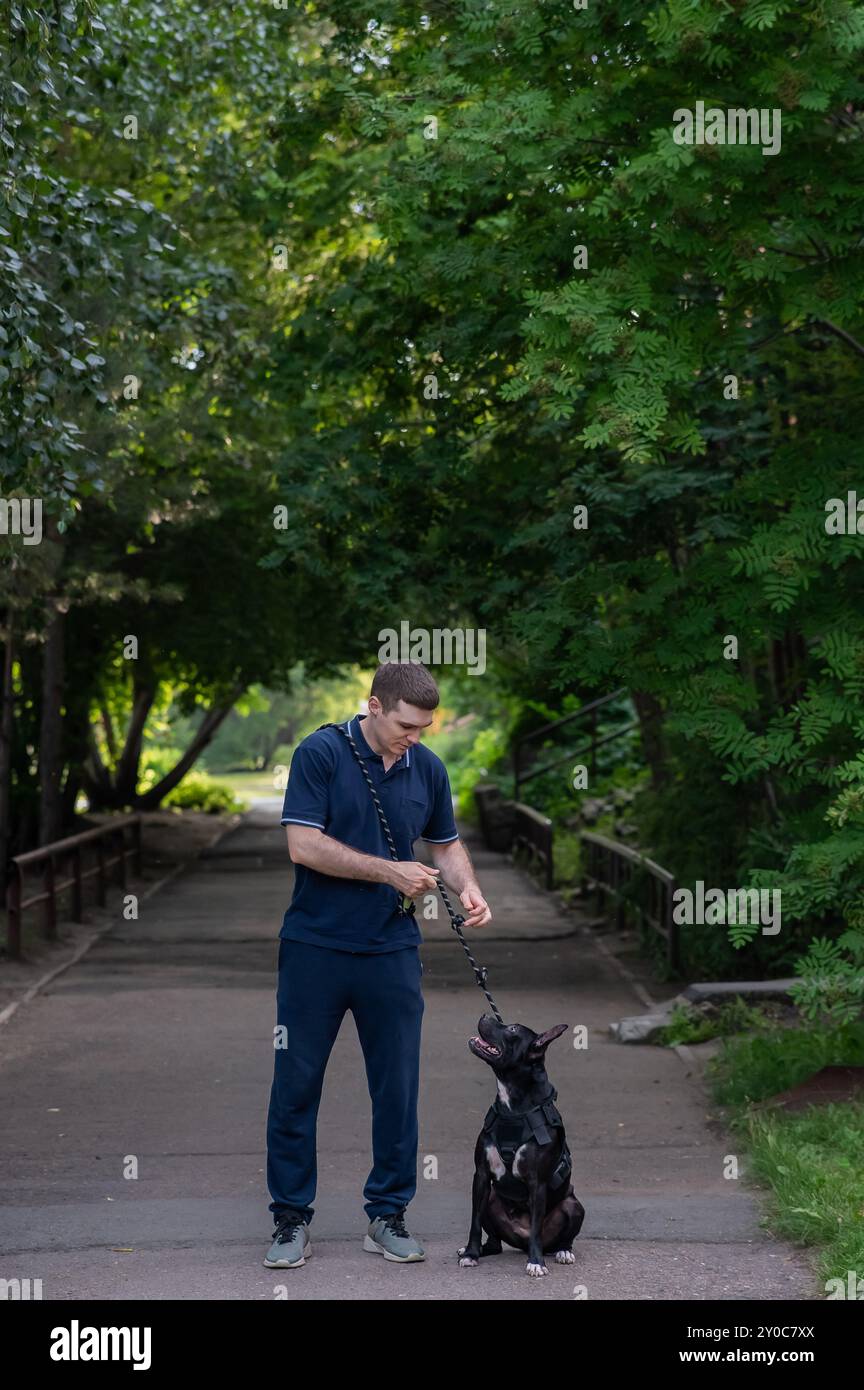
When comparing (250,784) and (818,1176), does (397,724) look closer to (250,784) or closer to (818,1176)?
(818,1176)

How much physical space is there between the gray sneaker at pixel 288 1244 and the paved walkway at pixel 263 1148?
5 centimetres

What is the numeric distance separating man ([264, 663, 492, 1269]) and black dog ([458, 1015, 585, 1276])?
267 mm

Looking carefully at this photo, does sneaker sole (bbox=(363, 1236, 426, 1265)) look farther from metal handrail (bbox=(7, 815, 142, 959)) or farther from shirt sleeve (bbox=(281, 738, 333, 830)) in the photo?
metal handrail (bbox=(7, 815, 142, 959))

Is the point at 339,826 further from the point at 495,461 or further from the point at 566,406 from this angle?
the point at 495,461

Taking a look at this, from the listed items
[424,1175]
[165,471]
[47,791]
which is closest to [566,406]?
[424,1175]

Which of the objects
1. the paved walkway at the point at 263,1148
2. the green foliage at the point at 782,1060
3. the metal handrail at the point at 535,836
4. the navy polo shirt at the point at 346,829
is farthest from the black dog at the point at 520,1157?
the metal handrail at the point at 535,836

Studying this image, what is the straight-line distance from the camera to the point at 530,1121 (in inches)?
220

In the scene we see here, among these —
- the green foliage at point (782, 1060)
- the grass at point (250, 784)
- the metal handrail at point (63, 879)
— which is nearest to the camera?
the green foliage at point (782, 1060)

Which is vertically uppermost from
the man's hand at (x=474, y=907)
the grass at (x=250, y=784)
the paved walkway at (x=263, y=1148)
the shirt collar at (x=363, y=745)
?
the shirt collar at (x=363, y=745)

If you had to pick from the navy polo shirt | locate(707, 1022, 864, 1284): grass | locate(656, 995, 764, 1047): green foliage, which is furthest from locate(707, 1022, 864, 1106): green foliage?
the navy polo shirt

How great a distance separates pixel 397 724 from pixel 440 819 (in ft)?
1.69

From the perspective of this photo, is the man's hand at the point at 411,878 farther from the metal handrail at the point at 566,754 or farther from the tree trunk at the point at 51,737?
the metal handrail at the point at 566,754

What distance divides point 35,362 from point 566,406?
2590 millimetres

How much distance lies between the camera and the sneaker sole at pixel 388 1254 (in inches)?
226
